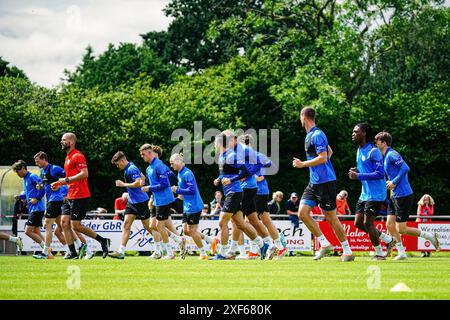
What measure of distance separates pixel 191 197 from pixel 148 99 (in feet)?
90.8

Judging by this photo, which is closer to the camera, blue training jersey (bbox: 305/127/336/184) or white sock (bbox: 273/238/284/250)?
blue training jersey (bbox: 305/127/336/184)

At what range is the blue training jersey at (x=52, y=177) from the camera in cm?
2052

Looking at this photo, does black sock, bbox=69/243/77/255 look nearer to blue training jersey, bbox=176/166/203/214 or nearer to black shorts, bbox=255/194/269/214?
blue training jersey, bbox=176/166/203/214

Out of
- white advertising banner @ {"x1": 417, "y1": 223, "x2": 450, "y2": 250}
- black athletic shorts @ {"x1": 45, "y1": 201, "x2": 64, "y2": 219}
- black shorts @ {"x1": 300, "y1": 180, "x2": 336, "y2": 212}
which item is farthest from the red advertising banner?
black shorts @ {"x1": 300, "y1": 180, "x2": 336, "y2": 212}

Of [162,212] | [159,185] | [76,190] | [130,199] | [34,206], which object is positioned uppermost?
[159,185]

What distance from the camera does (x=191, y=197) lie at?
20453mm

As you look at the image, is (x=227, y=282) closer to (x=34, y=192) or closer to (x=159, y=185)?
(x=159, y=185)

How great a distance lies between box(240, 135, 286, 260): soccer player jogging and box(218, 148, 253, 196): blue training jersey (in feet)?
2.32

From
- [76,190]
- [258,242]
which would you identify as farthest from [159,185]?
[258,242]

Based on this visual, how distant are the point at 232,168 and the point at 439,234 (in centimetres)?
1312

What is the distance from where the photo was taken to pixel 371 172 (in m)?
17.7

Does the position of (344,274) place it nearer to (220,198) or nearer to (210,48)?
(220,198)

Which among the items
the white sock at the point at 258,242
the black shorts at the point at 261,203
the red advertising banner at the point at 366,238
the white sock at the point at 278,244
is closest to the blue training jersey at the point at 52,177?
the black shorts at the point at 261,203

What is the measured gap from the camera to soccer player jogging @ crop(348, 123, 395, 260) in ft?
57.7
